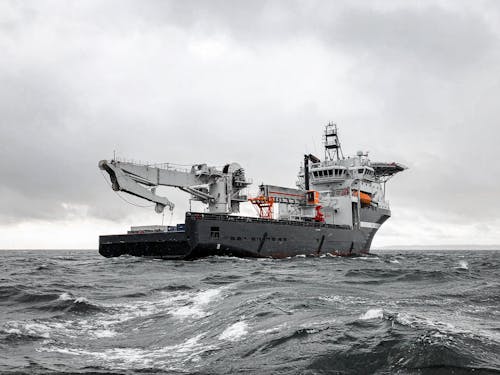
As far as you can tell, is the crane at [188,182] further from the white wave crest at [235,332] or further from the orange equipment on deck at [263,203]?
the white wave crest at [235,332]

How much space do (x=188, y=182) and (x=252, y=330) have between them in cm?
3202

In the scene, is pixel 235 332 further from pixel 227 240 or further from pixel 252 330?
pixel 227 240

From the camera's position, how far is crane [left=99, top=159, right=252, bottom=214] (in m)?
36.5

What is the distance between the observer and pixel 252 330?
9.19 m

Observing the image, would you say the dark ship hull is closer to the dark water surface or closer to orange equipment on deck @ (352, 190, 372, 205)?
orange equipment on deck @ (352, 190, 372, 205)

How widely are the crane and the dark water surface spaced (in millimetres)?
20300

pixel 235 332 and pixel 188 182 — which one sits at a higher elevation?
pixel 188 182

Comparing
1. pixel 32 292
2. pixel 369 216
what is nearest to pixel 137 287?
pixel 32 292

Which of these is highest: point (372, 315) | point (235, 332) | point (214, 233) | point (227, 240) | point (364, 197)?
point (364, 197)

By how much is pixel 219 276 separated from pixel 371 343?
14.9 metres

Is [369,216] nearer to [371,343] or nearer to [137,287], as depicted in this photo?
[137,287]

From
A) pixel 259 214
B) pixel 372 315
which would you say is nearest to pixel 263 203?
pixel 259 214

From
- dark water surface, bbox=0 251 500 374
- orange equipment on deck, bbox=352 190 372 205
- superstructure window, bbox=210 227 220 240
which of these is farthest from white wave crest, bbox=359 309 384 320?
orange equipment on deck, bbox=352 190 372 205

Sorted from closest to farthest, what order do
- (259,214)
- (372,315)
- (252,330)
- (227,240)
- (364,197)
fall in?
(252,330)
(372,315)
(227,240)
(259,214)
(364,197)
